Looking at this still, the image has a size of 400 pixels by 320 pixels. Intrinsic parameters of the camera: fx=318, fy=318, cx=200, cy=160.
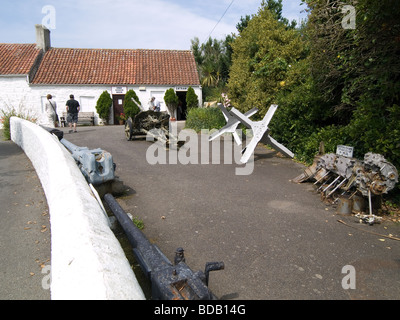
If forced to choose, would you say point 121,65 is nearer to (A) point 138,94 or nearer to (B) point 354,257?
(A) point 138,94

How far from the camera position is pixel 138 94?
2372cm

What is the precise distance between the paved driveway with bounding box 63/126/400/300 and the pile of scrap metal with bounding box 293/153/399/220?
0.40 meters

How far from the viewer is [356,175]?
4.95m

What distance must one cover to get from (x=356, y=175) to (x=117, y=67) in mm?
22845

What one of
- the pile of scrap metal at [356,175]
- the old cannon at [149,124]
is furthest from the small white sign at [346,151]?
the old cannon at [149,124]

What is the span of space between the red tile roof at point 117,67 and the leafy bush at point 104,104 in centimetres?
118

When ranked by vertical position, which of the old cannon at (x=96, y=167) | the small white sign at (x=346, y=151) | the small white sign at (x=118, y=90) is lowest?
the old cannon at (x=96, y=167)

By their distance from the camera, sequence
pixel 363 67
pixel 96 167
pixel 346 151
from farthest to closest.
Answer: pixel 363 67 → pixel 346 151 → pixel 96 167

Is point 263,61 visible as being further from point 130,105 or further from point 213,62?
point 213,62

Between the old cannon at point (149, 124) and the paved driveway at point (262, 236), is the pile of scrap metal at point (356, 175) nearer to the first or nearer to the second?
the paved driveway at point (262, 236)

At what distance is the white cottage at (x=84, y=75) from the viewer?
22.4m

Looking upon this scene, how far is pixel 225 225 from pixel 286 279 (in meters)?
1.49

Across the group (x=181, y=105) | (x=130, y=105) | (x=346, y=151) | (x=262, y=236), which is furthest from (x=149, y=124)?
(x=181, y=105)

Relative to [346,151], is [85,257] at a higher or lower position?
lower
